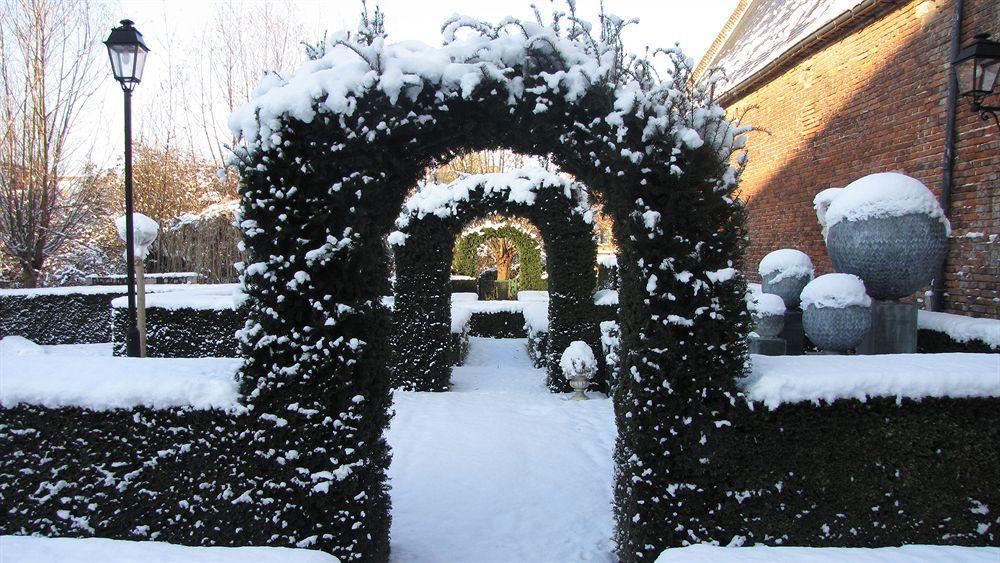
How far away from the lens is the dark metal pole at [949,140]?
6.11 metres

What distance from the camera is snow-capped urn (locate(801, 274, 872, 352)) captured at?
5.00m

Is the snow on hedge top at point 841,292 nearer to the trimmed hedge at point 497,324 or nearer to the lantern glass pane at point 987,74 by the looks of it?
the lantern glass pane at point 987,74

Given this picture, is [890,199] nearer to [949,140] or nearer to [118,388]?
[949,140]

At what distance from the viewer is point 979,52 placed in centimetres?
477

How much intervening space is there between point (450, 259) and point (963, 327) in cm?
638

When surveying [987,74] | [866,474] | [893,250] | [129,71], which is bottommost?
[866,474]

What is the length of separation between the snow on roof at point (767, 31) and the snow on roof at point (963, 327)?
12.0 feet

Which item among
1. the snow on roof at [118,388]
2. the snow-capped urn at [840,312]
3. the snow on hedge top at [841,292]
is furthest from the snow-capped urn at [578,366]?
the snow on roof at [118,388]

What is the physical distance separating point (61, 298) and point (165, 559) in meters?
13.7

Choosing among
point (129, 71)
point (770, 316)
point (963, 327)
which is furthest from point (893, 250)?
point (129, 71)

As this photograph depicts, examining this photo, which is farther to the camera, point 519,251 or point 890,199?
point 519,251

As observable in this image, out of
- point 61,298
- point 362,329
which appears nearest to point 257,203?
point 362,329

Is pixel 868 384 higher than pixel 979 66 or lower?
lower

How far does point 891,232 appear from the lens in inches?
198
